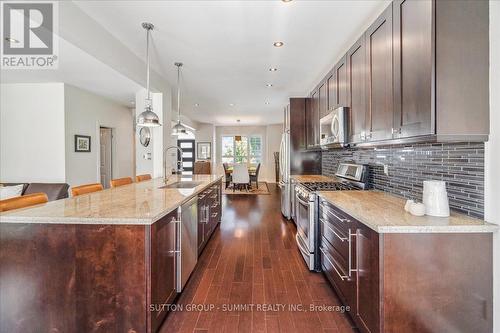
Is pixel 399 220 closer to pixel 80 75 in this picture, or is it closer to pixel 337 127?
pixel 337 127

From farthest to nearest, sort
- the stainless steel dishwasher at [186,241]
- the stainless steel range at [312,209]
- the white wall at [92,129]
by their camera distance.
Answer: the white wall at [92,129] → the stainless steel range at [312,209] → the stainless steel dishwasher at [186,241]

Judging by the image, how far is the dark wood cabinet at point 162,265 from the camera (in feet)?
5.41

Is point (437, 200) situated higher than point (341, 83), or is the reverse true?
point (341, 83)

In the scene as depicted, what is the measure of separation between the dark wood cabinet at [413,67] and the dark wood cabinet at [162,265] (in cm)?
181

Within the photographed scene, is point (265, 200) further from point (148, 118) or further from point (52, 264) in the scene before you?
point (52, 264)

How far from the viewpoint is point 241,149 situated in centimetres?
1179

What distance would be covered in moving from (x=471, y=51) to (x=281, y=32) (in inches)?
74.4

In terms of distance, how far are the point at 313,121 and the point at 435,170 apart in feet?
8.64

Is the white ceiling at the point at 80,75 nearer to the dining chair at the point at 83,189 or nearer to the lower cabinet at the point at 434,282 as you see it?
the dining chair at the point at 83,189

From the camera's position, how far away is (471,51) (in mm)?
1453

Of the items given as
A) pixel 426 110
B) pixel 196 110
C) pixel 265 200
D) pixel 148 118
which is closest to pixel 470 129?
pixel 426 110

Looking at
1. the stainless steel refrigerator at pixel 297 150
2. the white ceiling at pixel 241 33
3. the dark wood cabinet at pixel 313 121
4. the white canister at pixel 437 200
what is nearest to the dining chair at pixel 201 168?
the white ceiling at pixel 241 33

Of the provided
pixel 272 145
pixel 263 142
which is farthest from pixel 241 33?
pixel 263 142

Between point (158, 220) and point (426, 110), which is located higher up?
point (426, 110)
